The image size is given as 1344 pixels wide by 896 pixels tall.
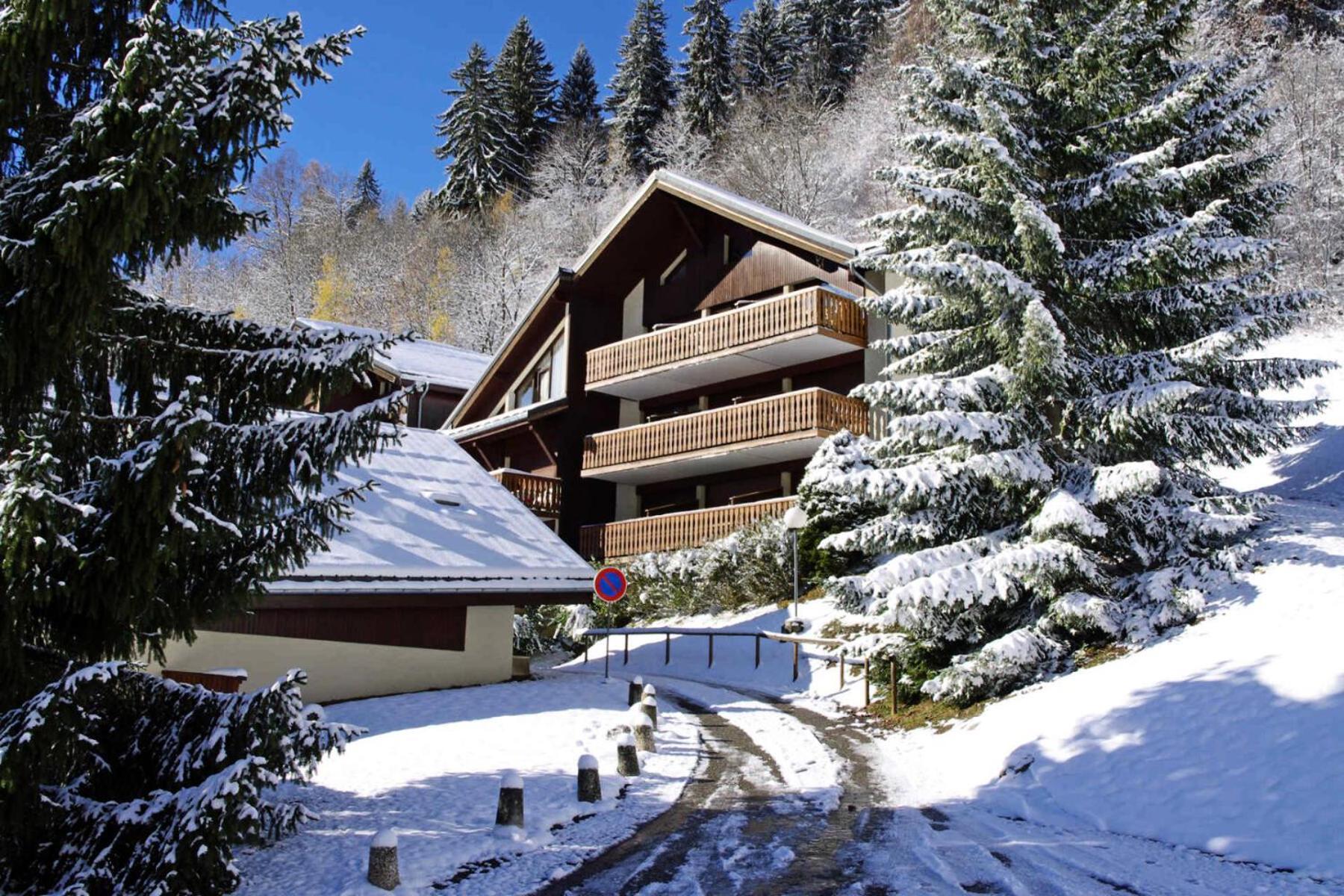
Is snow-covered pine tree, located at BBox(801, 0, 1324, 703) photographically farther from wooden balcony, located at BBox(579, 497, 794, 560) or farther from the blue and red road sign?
wooden balcony, located at BBox(579, 497, 794, 560)

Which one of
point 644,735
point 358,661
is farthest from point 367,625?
point 644,735

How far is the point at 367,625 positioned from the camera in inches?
614

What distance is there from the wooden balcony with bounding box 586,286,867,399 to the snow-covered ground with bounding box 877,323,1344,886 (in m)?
11.5

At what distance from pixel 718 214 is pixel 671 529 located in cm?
890

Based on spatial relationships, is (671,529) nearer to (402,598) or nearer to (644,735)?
(402,598)

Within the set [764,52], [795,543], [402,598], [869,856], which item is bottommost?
[869,856]

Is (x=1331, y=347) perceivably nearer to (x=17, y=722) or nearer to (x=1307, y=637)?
(x=1307, y=637)

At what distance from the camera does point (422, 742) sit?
480 inches

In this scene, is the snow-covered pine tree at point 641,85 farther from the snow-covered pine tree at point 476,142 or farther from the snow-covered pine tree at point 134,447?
the snow-covered pine tree at point 134,447

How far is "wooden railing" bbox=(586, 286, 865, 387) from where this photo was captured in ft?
77.9

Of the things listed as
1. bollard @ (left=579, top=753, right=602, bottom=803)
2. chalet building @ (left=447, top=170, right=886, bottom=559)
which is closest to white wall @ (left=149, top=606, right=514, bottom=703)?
bollard @ (left=579, top=753, right=602, bottom=803)

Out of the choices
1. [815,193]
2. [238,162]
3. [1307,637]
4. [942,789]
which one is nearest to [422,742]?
[942,789]

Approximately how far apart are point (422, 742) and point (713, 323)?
16006 mm

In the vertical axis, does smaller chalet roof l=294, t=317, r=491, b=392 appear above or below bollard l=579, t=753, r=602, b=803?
above
